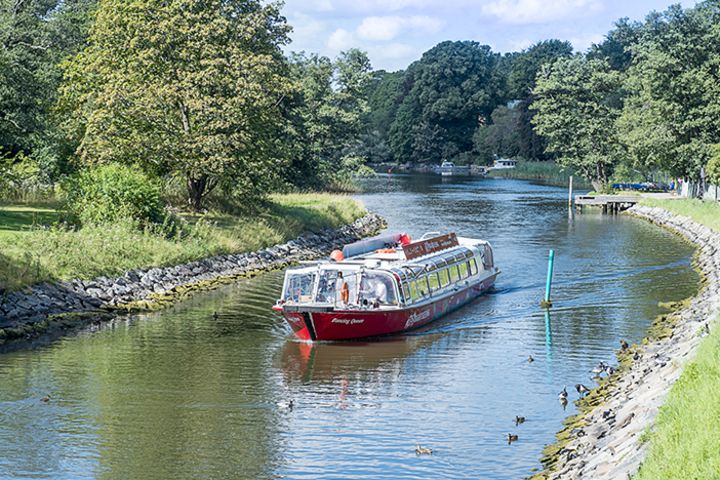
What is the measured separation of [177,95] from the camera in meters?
56.1

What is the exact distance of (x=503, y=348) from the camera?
35344 mm

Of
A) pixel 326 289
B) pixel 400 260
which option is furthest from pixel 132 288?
pixel 400 260

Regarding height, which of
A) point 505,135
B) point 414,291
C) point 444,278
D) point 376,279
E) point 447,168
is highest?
point 505,135

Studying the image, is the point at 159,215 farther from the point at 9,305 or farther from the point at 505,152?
the point at 505,152

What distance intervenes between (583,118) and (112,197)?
257 feet

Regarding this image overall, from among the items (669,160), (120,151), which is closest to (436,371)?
(120,151)

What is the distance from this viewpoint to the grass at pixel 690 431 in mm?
14500

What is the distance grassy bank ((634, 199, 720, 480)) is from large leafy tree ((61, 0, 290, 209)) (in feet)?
130

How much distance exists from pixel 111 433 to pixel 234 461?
157 inches

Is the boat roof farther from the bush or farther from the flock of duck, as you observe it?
the bush

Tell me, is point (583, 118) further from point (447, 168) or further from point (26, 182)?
point (447, 168)

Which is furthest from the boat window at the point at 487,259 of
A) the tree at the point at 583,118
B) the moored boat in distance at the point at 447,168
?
the moored boat in distance at the point at 447,168

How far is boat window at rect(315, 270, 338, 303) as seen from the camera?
36.7m

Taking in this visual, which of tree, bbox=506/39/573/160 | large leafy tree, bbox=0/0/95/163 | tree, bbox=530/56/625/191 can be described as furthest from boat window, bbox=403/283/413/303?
tree, bbox=506/39/573/160
